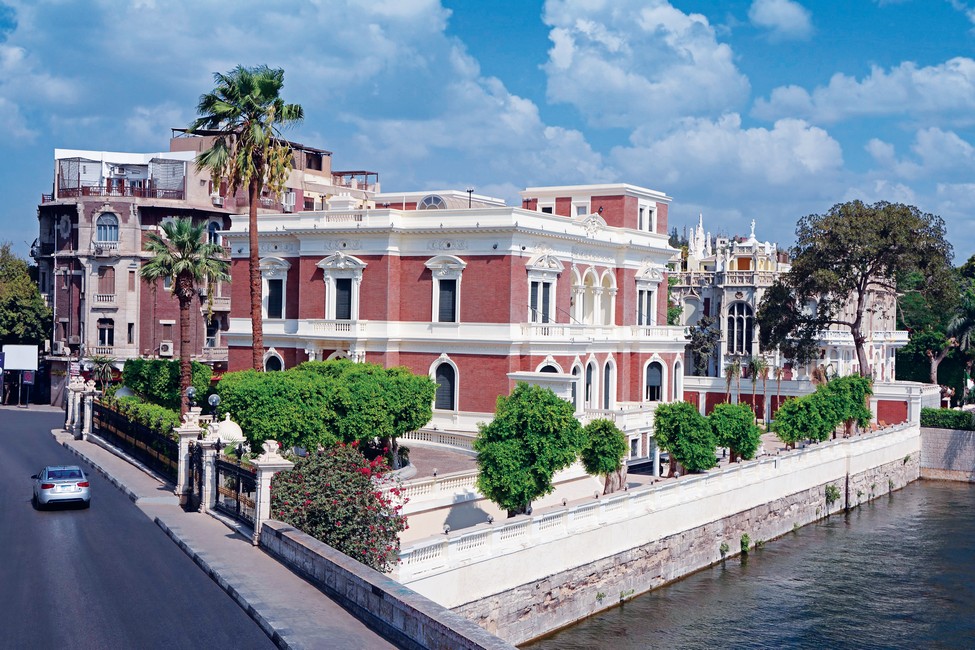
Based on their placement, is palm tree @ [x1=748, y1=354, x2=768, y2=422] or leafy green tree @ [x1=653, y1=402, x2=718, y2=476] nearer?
leafy green tree @ [x1=653, y1=402, x2=718, y2=476]

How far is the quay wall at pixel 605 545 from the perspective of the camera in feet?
84.8

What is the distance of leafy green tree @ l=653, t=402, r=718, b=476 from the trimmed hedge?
29030 mm

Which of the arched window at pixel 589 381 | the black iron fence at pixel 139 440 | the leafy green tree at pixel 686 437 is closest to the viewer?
the black iron fence at pixel 139 440

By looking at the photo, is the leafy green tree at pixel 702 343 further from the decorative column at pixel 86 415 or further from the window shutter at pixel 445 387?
the decorative column at pixel 86 415

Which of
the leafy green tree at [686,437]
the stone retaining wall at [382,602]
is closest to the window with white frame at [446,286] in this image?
the leafy green tree at [686,437]

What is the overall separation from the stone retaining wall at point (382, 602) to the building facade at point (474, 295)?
2116 centimetres

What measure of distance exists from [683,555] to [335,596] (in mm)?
18886

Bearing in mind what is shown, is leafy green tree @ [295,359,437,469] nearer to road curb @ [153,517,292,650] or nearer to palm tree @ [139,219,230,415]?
palm tree @ [139,219,230,415]

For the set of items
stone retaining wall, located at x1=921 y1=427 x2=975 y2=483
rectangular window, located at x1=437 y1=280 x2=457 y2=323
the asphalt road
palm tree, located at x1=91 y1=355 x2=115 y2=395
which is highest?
rectangular window, located at x1=437 y1=280 x2=457 y2=323

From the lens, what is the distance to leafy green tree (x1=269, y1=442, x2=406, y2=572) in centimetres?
2292

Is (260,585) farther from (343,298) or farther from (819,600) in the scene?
(343,298)

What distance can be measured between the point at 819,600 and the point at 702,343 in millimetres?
45683

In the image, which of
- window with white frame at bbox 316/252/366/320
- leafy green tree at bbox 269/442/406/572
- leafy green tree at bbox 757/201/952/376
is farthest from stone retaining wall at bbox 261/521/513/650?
leafy green tree at bbox 757/201/952/376

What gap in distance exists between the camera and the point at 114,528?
2748 cm
